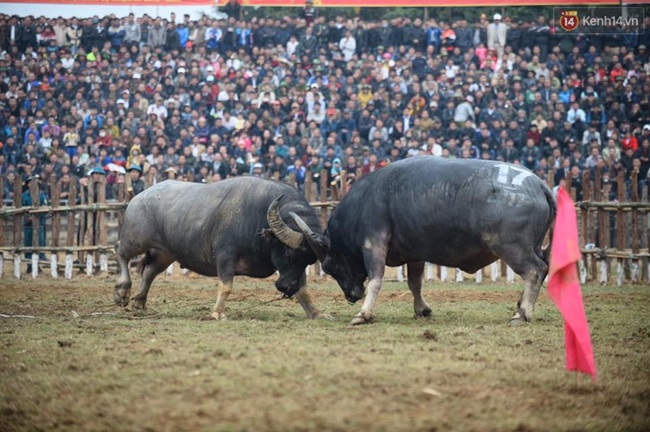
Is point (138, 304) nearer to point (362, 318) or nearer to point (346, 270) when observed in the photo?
point (346, 270)

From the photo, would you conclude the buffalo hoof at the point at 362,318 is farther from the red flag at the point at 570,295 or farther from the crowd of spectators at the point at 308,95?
the crowd of spectators at the point at 308,95

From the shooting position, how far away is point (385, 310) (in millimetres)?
12102

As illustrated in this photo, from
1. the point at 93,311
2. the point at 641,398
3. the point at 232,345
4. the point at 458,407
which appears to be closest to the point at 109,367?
the point at 232,345

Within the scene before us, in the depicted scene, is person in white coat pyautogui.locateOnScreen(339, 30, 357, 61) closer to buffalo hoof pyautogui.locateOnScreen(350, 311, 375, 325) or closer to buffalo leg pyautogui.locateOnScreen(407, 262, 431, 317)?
buffalo leg pyautogui.locateOnScreen(407, 262, 431, 317)

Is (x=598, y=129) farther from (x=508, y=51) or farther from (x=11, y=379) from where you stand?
(x=11, y=379)

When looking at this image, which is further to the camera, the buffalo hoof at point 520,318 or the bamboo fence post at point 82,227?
the bamboo fence post at point 82,227

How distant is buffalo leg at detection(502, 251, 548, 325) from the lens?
10.0 meters

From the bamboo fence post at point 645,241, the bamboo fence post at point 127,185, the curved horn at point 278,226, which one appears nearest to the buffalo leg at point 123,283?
the curved horn at point 278,226

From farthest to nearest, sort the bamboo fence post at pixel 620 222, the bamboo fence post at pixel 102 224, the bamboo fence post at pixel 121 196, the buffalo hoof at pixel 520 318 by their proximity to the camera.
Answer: the bamboo fence post at pixel 102 224
the bamboo fence post at pixel 121 196
the bamboo fence post at pixel 620 222
the buffalo hoof at pixel 520 318

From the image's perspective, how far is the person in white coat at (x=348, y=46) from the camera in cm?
2558

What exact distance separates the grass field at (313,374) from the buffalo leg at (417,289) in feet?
0.57

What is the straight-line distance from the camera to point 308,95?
23750mm

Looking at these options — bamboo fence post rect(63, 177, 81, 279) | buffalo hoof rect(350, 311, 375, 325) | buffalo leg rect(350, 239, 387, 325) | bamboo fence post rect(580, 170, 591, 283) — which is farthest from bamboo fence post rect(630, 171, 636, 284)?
bamboo fence post rect(63, 177, 81, 279)

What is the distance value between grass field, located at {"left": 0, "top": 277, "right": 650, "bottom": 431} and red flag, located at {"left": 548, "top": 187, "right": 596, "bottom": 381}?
0.22 meters
